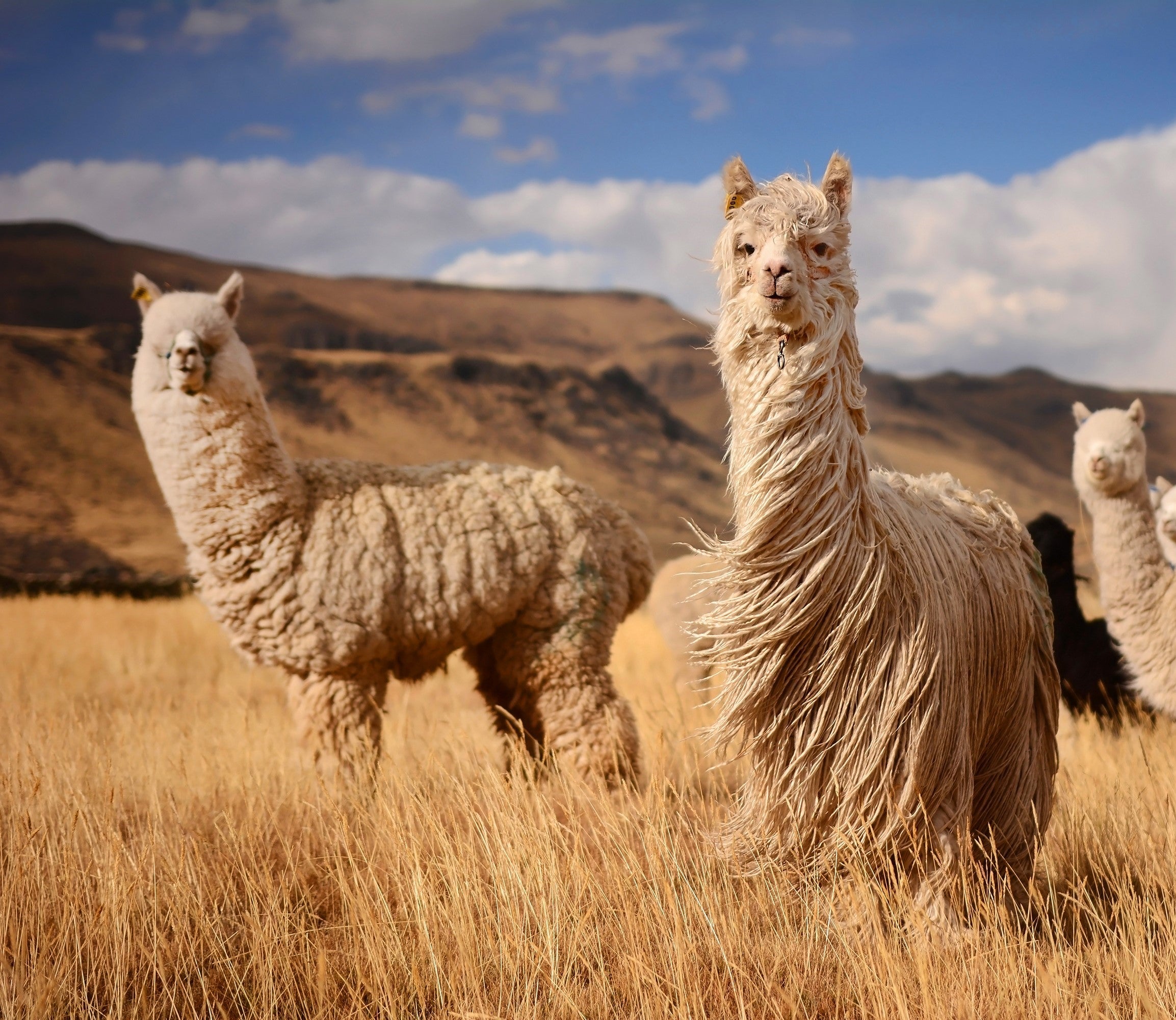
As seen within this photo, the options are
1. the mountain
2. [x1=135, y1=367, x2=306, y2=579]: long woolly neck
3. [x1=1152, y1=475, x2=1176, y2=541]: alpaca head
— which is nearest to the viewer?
[x1=135, y1=367, x2=306, y2=579]: long woolly neck

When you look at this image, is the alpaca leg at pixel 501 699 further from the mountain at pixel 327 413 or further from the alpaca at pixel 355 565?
the mountain at pixel 327 413

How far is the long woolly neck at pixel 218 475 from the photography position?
431cm

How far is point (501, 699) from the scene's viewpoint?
4867 mm

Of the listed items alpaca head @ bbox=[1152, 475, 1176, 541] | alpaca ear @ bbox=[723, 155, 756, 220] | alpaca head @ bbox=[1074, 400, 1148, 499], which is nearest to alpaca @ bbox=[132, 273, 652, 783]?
alpaca ear @ bbox=[723, 155, 756, 220]

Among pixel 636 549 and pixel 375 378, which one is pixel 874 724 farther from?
pixel 375 378

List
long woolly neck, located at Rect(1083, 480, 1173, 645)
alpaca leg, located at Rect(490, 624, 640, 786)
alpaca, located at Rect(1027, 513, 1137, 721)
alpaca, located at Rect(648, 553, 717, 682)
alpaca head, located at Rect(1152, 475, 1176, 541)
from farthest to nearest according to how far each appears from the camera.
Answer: alpaca, located at Rect(648, 553, 717, 682) < alpaca, located at Rect(1027, 513, 1137, 721) < long woolly neck, located at Rect(1083, 480, 1173, 645) < alpaca head, located at Rect(1152, 475, 1176, 541) < alpaca leg, located at Rect(490, 624, 640, 786)

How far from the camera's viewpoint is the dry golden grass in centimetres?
255

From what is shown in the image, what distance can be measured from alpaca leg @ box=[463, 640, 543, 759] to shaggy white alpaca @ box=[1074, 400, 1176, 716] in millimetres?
3289

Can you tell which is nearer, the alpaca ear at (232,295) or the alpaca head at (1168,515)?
the alpaca ear at (232,295)

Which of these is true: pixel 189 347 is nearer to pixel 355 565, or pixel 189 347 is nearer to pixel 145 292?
pixel 145 292

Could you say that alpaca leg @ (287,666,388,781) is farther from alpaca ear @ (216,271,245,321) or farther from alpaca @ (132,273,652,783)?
alpaca ear @ (216,271,245,321)

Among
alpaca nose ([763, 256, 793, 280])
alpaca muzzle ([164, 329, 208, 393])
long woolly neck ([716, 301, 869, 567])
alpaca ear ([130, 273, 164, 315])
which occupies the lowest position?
long woolly neck ([716, 301, 869, 567])

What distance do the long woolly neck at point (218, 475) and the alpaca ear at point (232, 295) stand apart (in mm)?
385

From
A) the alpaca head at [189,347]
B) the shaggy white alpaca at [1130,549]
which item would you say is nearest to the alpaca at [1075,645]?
the shaggy white alpaca at [1130,549]
